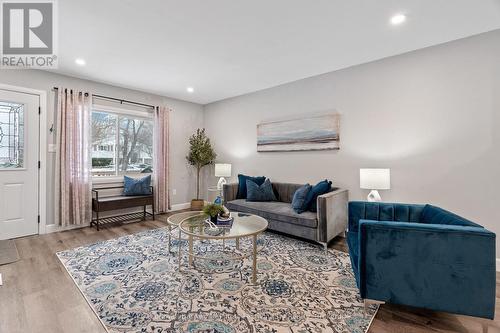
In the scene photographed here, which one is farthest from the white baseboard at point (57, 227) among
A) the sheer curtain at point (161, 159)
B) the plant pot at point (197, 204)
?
the plant pot at point (197, 204)

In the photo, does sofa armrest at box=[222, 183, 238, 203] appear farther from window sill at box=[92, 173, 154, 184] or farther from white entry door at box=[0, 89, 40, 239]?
white entry door at box=[0, 89, 40, 239]

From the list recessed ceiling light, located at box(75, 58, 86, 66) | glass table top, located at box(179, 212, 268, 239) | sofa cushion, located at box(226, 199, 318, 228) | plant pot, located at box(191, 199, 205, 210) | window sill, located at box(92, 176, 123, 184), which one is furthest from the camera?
plant pot, located at box(191, 199, 205, 210)

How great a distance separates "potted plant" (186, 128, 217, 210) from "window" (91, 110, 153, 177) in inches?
35.5

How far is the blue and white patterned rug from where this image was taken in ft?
5.39

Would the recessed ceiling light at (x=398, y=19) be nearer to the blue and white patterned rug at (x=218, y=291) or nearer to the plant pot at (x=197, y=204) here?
the blue and white patterned rug at (x=218, y=291)

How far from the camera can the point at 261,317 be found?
1693 millimetres

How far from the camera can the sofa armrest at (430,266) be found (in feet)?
4.73

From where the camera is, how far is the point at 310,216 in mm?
3018

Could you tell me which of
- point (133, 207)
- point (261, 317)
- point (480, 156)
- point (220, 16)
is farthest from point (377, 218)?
point (133, 207)

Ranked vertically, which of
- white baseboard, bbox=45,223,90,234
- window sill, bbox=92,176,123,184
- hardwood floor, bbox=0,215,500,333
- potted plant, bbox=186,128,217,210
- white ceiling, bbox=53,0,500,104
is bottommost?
hardwood floor, bbox=0,215,500,333

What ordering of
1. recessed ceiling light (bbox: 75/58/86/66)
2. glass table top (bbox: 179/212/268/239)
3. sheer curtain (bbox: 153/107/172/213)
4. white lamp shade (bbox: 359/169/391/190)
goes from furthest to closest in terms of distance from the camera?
sheer curtain (bbox: 153/107/172/213) → recessed ceiling light (bbox: 75/58/86/66) → white lamp shade (bbox: 359/169/391/190) → glass table top (bbox: 179/212/268/239)

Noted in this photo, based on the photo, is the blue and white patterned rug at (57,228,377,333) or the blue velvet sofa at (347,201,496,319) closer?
the blue velvet sofa at (347,201,496,319)

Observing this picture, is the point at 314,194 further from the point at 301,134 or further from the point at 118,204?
the point at 118,204

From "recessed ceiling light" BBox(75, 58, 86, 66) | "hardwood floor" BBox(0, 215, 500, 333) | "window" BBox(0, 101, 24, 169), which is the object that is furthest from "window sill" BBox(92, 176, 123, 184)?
"recessed ceiling light" BBox(75, 58, 86, 66)
